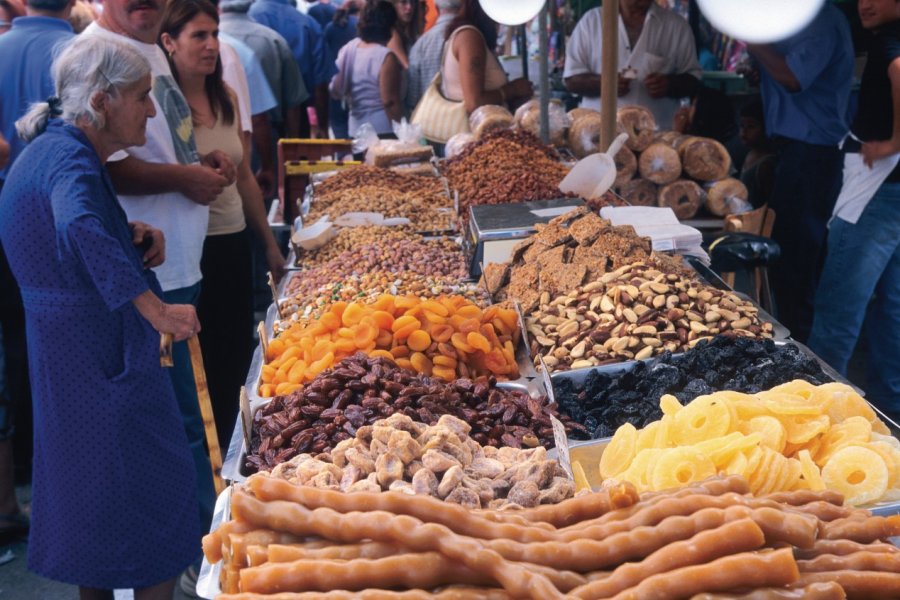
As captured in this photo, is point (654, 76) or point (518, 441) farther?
point (654, 76)

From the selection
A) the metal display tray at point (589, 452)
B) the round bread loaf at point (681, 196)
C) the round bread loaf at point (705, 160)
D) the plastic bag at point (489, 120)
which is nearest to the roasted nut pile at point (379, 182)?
the plastic bag at point (489, 120)

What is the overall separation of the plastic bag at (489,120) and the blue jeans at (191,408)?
8.02ft

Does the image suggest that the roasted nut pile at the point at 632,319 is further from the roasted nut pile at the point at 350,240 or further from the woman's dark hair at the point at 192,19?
the woman's dark hair at the point at 192,19

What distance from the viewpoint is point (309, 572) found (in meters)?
1.11

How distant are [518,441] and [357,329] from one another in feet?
2.29

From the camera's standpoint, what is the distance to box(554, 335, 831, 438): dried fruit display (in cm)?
216

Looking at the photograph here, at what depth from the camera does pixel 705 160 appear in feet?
15.1

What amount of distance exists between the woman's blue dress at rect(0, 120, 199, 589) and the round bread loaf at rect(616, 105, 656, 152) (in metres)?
3.06

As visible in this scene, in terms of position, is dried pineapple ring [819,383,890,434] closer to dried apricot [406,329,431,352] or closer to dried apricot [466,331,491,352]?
dried apricot [466,331,491,352]

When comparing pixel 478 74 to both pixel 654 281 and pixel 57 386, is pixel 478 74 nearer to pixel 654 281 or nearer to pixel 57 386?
pixel 654 281

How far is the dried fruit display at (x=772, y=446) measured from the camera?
1.62 meters

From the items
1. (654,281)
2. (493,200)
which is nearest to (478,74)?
(493,200)

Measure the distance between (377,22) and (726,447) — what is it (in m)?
5.75

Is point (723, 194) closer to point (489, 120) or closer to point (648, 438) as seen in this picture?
point (489, 120)
